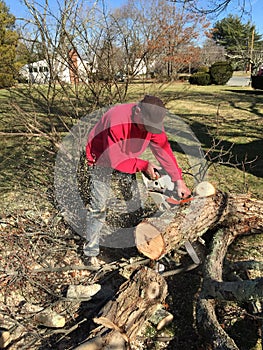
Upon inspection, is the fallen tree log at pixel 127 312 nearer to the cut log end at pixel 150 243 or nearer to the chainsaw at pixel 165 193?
the cut log end at pixel 150 243

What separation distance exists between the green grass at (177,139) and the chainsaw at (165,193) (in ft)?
2.26

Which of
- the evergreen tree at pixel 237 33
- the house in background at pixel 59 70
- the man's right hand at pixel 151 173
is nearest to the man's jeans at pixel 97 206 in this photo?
the man's right hand at pixel 151 173

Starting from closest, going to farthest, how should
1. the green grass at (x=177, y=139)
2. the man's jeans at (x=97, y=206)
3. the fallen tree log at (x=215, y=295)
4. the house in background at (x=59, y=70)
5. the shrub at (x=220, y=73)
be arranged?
the fallen tree log at (x=215, y=295), the man's jeans at (x=97, y=206), the house in background at (x=59, y=70), the green grass at (x=177, y=139), the shrub at (x=220, y=73)

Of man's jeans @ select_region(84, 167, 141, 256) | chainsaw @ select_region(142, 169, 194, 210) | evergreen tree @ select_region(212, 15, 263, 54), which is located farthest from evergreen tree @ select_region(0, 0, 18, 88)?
evergreen tree @ select_region(212, 15, 263, 54)

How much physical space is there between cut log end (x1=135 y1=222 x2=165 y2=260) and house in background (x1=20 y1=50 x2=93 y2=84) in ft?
5.90

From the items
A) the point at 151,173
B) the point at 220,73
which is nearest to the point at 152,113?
the point at 151,173

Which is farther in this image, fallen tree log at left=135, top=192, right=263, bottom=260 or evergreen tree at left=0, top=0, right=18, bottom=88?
evergreen tree at left=0, top=0, right=18, bottom=88

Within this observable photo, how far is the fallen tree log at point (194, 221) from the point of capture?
2098 mm

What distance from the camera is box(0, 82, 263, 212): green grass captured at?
369 centimetres

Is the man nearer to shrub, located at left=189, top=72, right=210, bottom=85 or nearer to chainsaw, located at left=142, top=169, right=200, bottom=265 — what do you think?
chainsaw, located at left=142, top=169, right=200, bottom=265

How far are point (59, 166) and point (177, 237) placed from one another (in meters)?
1.77

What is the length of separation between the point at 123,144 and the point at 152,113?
1.15ft

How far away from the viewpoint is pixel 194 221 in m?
2.36

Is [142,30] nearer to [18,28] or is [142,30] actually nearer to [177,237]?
[18,28]
